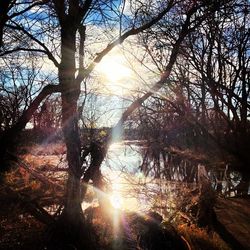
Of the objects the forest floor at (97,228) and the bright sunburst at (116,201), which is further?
the bright sunburst at (116,201)

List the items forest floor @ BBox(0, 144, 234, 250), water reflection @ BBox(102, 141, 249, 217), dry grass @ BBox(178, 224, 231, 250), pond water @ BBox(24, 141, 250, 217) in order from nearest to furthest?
forest floor @ BBox(0, 144, 234, 250), dry grass @ BBox(178, 224, 231, 250), pond water @ BBox(24, 141, 250, 217), water reflection @ BBox(102, 141, 249, 217)

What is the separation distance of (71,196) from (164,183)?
9.83 meters

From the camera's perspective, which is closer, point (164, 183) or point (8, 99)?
point (164, 183)

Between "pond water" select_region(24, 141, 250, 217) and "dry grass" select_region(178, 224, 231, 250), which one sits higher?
"pond water" select_region(24, 141, 250, 217)

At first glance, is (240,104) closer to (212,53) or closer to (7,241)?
(212,53)

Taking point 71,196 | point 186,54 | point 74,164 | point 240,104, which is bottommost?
point 71,196

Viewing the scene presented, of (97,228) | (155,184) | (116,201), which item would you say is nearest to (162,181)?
(155,184)

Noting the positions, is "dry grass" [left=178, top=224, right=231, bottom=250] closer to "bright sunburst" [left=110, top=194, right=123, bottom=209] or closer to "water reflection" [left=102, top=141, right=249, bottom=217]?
"water reflection" [left=102, top=141, right=249, bottom=217]

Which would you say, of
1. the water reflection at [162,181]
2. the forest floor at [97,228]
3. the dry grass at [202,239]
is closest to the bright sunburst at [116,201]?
the water reflection at [162,181]

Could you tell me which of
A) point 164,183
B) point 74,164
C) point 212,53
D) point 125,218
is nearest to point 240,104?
point 212,53

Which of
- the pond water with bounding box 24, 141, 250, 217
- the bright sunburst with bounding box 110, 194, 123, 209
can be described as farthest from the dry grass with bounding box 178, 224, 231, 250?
the bright sunburst with bounding box 110, 194, 123, 209

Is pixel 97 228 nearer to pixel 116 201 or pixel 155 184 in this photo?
pixel 116 201

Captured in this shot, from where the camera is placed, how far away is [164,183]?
1764cm

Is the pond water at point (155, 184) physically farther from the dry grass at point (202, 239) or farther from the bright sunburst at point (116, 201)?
the dry grass at point (202, 239)
